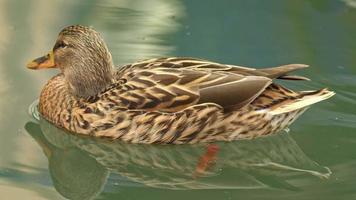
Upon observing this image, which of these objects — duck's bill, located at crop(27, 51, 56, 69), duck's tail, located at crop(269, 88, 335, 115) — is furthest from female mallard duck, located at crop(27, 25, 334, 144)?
duck's bill, located at crop(27, 51, 56, 69)

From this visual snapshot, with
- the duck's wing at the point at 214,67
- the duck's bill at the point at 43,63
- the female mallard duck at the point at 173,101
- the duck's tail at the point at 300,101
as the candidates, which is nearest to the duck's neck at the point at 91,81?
the female mallard duck at the point at 173,101

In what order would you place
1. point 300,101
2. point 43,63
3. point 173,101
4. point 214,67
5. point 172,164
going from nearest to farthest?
1. point 172,164
2. point 173,101
3. point 300,101
4. point 214,67
5. point 43,63

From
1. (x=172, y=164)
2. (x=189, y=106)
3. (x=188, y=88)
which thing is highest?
(x=188, y=88)

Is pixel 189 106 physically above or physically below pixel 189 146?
above

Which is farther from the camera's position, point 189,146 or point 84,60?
point 84,60

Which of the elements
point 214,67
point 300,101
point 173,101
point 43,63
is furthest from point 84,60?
point 300,101

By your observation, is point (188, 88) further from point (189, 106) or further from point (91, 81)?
point (91, 81)

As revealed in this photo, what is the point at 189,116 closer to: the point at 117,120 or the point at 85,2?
the point at 117,120
